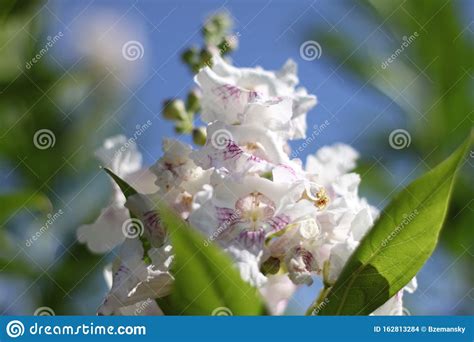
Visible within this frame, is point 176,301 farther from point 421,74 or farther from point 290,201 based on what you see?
point 421,74

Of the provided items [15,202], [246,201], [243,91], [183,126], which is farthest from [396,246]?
[15,202]

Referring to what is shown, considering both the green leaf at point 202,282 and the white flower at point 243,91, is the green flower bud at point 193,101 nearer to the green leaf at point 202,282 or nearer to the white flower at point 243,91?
the white flower at point 243,91

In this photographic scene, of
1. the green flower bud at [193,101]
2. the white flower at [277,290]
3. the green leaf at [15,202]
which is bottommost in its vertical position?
the green leaf at [15,202]

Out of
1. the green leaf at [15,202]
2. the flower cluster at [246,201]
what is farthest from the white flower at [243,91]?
the green leaf at [15,202]

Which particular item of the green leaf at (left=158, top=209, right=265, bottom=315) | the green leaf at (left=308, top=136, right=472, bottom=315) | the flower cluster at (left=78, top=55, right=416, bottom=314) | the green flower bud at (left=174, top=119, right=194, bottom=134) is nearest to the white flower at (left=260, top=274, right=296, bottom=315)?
the flower cluster at (left=78, top=55, right=416, bottom=314)

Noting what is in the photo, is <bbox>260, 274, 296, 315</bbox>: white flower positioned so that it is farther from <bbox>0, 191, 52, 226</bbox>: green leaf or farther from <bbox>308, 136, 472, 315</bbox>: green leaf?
<bbox>0, 191, 52, 226</bbox>: green leaf

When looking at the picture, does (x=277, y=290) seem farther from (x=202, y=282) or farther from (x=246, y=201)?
(x=202, y=282)
